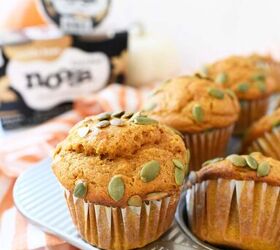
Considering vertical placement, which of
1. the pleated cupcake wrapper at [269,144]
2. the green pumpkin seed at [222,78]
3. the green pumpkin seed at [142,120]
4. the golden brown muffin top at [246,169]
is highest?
the green pumpkin seed at [142,120]

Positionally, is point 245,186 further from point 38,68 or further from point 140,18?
point 140,18

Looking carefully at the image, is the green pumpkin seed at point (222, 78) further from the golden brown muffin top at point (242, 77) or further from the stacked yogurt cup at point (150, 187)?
the stacked yogurt cup at point (150, 187)

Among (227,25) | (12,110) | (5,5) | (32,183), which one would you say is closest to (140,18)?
(227,25)

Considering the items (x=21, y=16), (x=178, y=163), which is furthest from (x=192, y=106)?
(x=21, y=16)

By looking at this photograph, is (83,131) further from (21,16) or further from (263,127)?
(21,16)

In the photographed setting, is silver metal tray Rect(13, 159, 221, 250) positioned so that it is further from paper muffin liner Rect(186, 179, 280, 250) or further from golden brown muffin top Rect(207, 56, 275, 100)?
golden brown muffin top Rect(207, 56, 275, 100)

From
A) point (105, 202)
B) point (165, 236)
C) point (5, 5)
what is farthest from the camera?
point (5, 5)

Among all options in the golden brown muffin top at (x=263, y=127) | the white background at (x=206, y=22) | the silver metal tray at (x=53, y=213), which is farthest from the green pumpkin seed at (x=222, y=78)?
the white background at (x=206, y=22)
